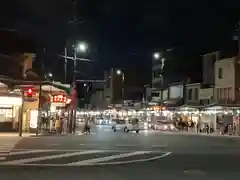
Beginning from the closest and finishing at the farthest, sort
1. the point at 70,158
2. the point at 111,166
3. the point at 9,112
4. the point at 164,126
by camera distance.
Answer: the point at 111,166 → the point at 70,158 → the point at 9,112 → the point at 164,126

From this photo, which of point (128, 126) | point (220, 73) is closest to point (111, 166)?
point (128, 126)

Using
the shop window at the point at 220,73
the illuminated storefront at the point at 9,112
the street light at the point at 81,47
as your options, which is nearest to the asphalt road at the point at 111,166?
the illuminated storefront at the point at 9,112

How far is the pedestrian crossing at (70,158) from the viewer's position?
60.0ft

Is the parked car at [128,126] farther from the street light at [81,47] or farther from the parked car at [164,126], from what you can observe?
the street light at [81,47]

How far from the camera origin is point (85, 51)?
192 ft

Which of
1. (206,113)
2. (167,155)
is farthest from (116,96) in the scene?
(167,155)

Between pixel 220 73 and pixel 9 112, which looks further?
pixel 220 73

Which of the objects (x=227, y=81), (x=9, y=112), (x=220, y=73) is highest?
(x=220, y=73)

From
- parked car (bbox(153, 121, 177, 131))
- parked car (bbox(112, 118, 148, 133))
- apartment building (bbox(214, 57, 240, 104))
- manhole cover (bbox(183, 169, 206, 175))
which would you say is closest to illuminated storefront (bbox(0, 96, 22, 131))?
parked car (bbox(112, 118, 148, 133))

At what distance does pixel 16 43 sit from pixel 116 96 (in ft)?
268

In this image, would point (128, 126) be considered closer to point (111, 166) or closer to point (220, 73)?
point (220, 73)

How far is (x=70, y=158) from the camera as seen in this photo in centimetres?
2027

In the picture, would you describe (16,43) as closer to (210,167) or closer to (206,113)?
(206,113)

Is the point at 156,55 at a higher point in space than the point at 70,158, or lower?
higher
